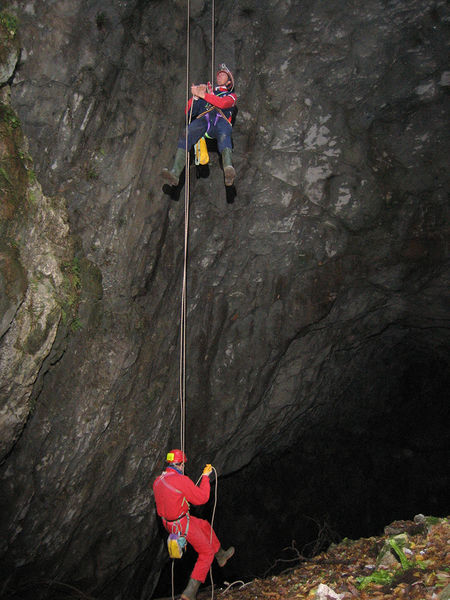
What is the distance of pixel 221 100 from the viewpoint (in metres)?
5.86

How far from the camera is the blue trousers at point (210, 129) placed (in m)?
6.06

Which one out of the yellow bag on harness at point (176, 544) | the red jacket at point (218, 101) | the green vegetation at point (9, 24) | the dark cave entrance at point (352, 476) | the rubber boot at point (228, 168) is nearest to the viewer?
the green vegetation at point (9, 24)

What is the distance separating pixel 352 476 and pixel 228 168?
972 centimetres

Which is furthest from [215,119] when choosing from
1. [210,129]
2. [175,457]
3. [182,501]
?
[182,501]

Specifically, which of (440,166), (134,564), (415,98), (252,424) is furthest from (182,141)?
(134,564)

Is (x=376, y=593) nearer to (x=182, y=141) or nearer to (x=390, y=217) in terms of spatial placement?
(x=182, y=141)

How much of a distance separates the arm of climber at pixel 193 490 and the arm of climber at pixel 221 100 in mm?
4459

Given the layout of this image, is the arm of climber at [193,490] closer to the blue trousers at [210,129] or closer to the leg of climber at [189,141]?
the leg of climber at [189,141]

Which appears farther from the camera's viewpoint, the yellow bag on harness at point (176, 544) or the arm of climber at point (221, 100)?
the arm of climber at point (221, 100)

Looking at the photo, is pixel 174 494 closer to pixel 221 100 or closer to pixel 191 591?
pixel 191 591

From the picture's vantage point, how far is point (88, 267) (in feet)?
19.8

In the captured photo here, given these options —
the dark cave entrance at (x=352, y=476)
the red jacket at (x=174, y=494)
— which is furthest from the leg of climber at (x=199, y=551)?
the dark cave entrance at (x=352, y=476)

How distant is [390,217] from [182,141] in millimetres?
4713

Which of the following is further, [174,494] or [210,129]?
[210,129]
